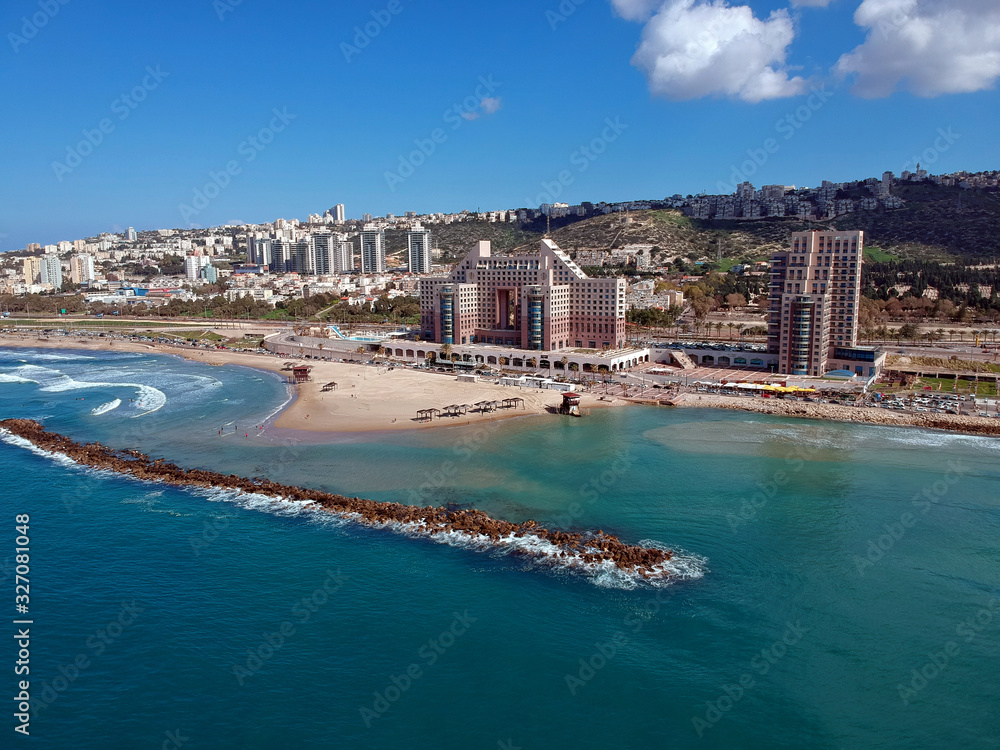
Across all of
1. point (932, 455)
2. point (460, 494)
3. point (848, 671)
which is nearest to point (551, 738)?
point (848, 671)

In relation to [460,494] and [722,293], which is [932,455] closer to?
[460,494]

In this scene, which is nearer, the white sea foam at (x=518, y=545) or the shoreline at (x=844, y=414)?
the white sea foam at (x=518, y=545)

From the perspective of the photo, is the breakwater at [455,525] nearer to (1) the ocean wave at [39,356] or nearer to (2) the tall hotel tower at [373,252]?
(1) the ocean wave at [39,356]

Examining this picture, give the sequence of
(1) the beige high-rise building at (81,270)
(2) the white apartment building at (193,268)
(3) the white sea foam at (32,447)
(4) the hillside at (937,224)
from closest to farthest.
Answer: (3) the white sea foam at (32,447), (4) the hillside at (937,224), (2) the white apartment building at (193,268), (1) the beige high-rise building at (81,270)

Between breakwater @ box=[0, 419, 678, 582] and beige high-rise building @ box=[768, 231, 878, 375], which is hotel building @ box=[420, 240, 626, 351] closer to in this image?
beige high-rise building @ box=[768, 231, 878, 375]

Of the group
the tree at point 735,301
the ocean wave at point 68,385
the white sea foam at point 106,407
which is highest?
the tree at point 735,301

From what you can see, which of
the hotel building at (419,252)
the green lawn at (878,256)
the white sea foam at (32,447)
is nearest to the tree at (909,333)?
the green lawn at (878,256)

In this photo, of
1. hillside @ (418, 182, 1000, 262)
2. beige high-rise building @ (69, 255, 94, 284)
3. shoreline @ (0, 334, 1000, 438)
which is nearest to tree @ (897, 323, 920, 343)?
shoreline @ (0, 334, 1000, 438)
